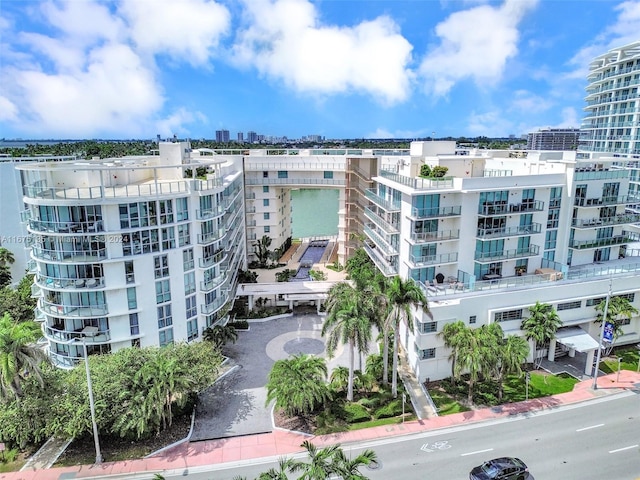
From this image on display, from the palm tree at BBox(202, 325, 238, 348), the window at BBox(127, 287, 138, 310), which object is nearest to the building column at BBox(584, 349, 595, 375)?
the palm tree at BBox(202, 325, 238, 348)

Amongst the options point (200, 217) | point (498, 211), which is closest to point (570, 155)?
point (498, 211)

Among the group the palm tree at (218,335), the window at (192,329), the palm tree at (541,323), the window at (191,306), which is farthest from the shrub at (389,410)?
the window at (191,306)

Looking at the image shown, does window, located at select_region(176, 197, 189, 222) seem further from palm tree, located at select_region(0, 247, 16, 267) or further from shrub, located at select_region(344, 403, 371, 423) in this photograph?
palm tree, located at select_region(0, 247, 16, 267)

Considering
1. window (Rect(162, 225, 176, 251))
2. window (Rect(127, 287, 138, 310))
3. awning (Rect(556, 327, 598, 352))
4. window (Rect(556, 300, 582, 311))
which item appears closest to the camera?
window (Rect(127, 287, 138, 310))

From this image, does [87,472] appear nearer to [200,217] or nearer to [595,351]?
[200,217]

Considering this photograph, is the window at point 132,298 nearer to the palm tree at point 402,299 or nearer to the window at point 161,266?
the window at point 161,266

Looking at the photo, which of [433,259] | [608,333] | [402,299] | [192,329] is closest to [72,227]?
[192,329]
